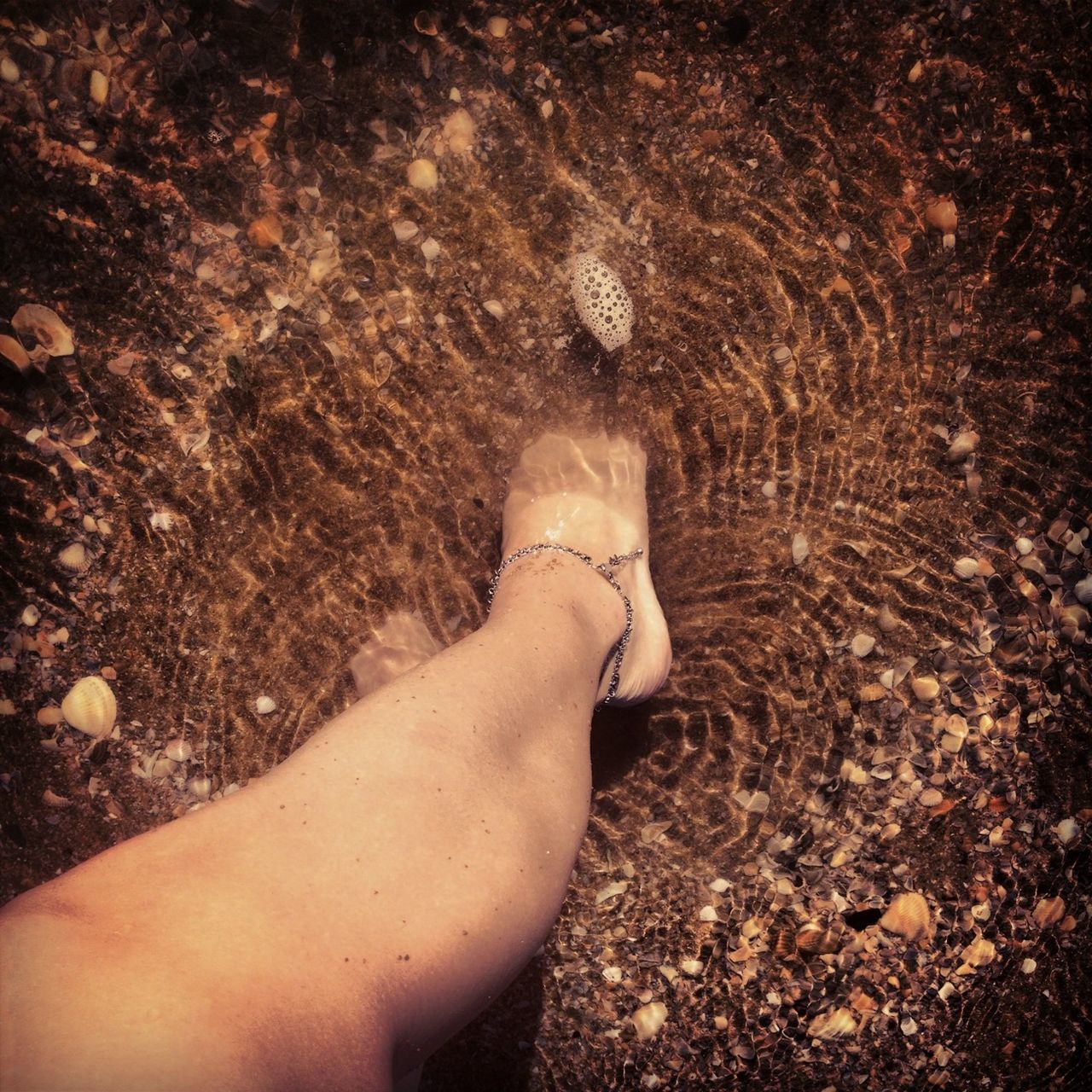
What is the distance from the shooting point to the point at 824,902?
6.54 feet

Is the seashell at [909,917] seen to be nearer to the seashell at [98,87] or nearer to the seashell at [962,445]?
the seashell at [962,445]

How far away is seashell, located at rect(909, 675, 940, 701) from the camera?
79.4 inches

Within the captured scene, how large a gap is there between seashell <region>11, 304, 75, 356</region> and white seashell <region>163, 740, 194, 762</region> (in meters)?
1.07

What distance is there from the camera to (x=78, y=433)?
205 cm

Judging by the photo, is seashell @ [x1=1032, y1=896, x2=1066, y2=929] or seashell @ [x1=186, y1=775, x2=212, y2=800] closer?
seashell @ [x1=1032, y1=896, x2=1066, y2=929]

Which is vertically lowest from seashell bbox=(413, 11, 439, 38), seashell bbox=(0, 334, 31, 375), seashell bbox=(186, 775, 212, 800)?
seashell bbox=(186, 775, 212, 800)

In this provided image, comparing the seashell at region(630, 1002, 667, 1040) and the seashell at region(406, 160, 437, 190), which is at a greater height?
the seashell at region(406, 160, 437, 190)

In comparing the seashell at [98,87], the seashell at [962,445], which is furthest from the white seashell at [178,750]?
the seashell at [962,445]

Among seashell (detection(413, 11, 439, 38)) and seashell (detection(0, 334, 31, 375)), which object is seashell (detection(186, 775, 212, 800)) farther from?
seashell (detection(413, 11, 439, 38))

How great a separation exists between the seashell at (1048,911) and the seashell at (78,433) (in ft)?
8.90

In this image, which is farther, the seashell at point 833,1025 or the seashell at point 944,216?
the seashell at point 944,216

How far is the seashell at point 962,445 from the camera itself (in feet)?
6.72

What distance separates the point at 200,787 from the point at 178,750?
0.11 meters

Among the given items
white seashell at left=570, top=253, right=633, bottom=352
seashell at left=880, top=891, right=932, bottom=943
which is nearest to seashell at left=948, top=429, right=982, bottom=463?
white seashell at left=570, top=253, right=633, bottom=352
